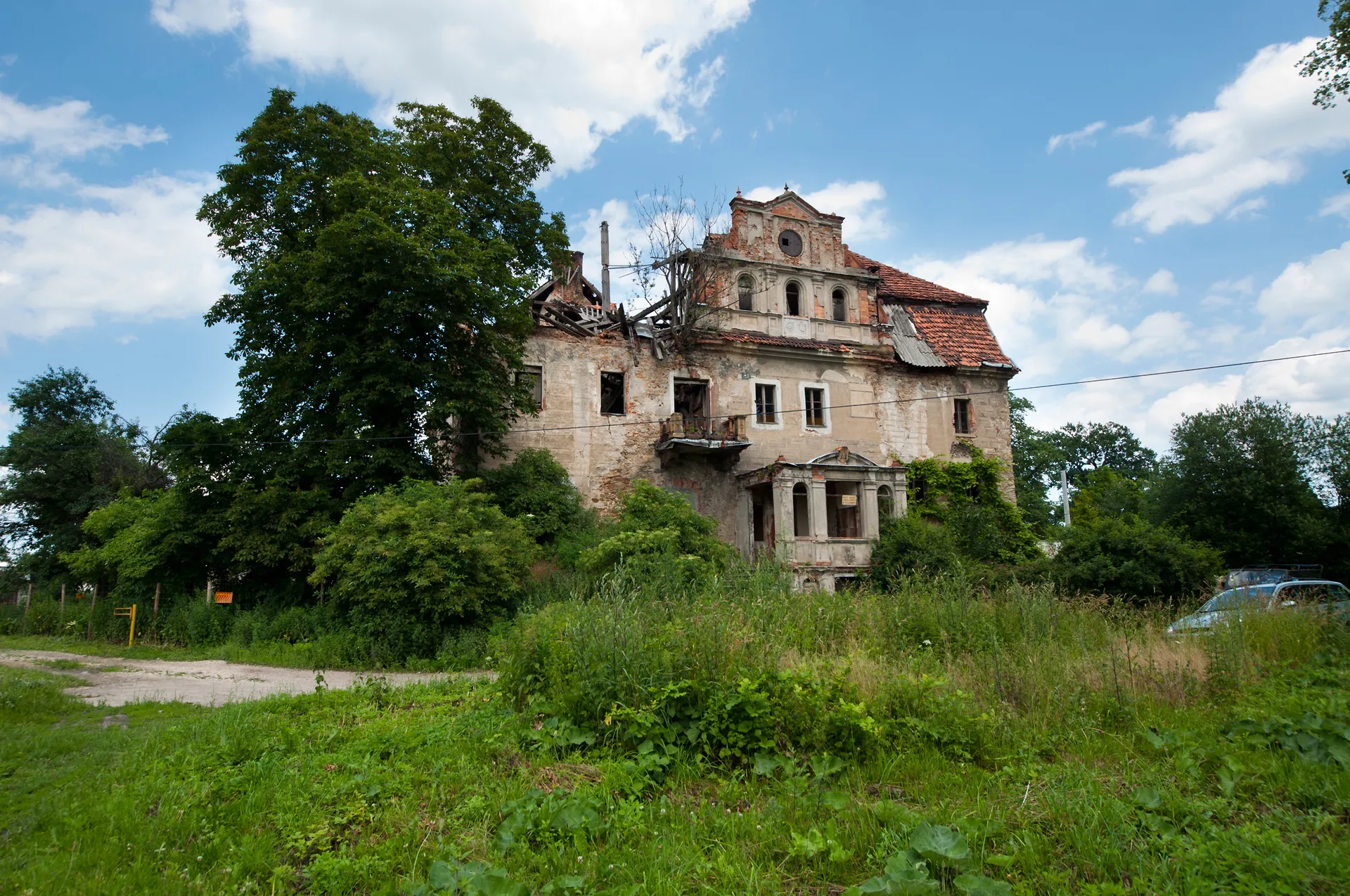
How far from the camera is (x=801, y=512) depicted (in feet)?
84.2

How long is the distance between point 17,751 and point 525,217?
19573 millimetres

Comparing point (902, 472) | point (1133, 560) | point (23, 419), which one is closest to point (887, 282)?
point (902, 472)

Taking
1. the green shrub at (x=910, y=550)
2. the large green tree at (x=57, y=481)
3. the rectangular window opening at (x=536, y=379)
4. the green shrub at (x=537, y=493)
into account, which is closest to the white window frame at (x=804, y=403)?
the green shrub at (x=910, y=550)

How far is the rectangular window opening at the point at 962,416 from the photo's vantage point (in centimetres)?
2830

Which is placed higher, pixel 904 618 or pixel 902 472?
pixel 902 472

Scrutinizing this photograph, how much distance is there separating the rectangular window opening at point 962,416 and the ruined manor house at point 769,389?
0.05 m

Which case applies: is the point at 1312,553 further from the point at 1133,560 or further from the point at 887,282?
the point at 887,282

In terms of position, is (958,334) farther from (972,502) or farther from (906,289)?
(972,502)

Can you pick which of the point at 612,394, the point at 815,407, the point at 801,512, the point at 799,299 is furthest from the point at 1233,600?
the point at 799,299

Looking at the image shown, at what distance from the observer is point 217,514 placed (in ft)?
63.1

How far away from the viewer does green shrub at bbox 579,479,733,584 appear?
16.1 metres

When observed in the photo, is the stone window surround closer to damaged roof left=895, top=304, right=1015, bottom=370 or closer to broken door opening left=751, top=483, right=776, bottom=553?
broken door opening left=751, top=483, right=776, bottom=553

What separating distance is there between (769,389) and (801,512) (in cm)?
444

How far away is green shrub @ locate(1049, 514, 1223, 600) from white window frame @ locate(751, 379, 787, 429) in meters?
9.65
